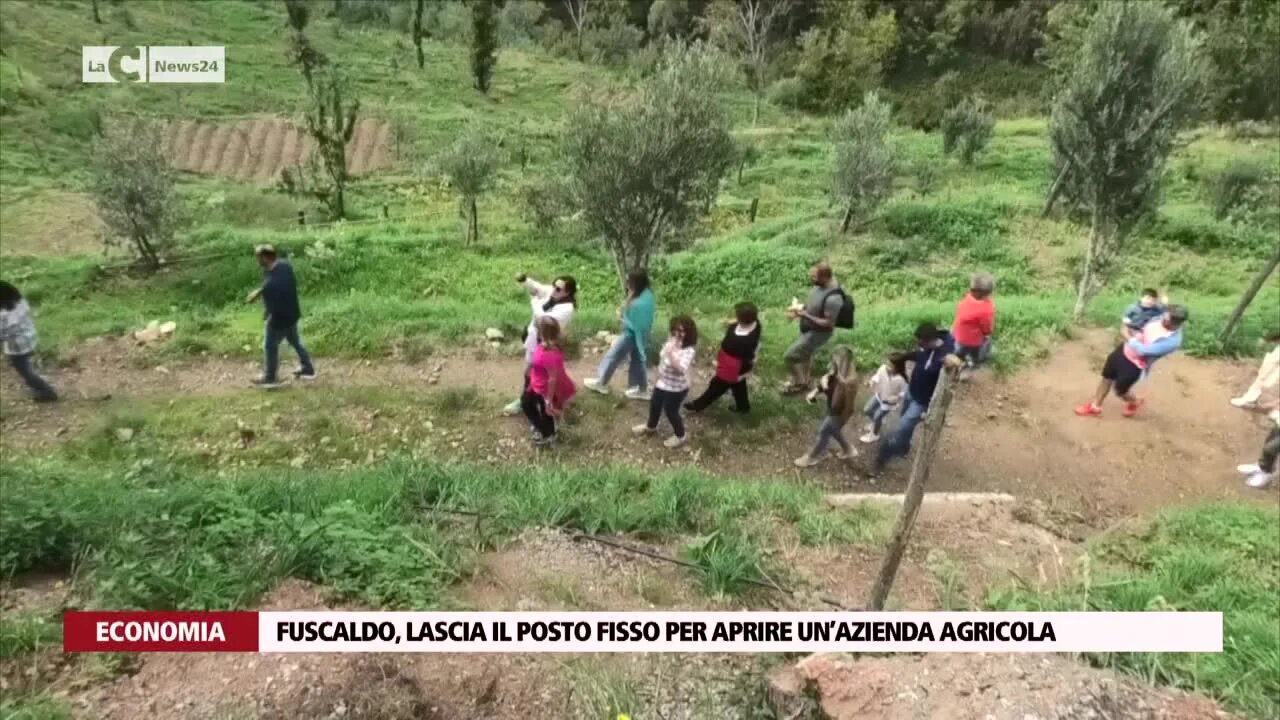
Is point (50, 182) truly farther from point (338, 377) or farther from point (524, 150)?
point (338, 377)

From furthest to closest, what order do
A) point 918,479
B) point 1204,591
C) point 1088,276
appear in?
point 1088,276 → point 1204,591 → point 918,479

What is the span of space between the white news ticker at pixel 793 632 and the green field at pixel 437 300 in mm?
308

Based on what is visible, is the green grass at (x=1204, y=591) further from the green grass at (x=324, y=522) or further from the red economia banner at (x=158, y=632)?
the red economia banner at (x=158, y=632)

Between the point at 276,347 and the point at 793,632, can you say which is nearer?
the point at 793,632

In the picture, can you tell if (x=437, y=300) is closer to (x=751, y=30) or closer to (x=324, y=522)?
(x=324, y=522)

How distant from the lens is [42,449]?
891cm

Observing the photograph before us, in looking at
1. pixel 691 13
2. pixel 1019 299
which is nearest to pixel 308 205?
pixel 1019 299

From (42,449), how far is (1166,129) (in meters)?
13.4

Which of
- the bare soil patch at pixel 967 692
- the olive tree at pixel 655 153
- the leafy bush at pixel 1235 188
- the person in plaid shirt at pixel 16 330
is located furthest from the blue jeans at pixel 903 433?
the leafy bush at pixel 1235 188

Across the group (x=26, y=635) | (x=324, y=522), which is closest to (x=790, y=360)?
(x=324, y=522)

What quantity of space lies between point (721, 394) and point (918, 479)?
520cm

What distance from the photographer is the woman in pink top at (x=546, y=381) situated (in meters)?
7.93

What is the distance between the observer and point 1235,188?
19750mm

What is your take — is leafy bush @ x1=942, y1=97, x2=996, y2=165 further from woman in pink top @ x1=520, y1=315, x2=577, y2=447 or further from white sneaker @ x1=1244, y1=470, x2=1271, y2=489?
woman in pink top @ x1=520, y1=315, x2=577, y2=447
